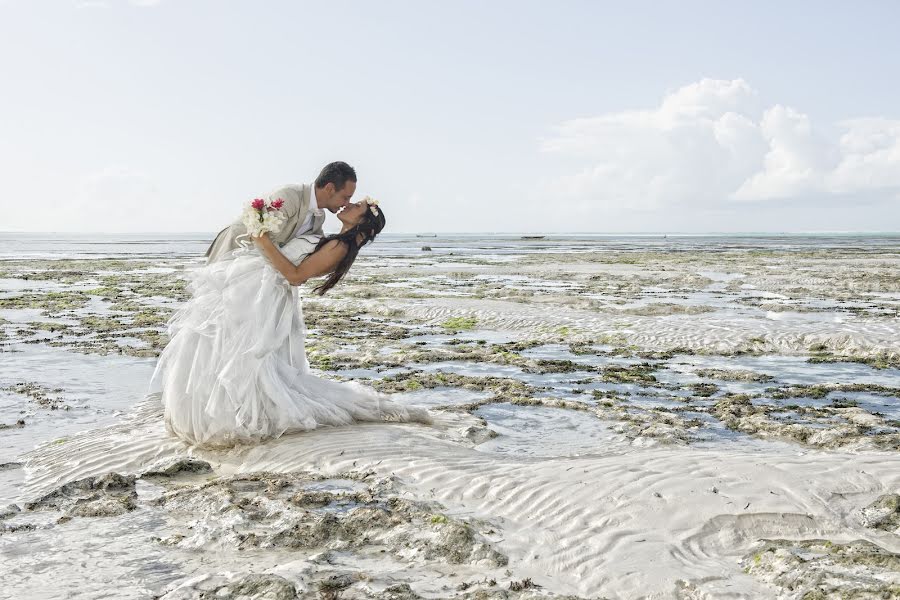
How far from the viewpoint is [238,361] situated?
6562mm

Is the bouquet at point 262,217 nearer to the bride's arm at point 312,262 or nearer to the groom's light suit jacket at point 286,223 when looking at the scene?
the groom's light suit jacket at point 286,223

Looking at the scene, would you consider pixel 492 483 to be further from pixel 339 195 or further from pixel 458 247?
pixel 458 247

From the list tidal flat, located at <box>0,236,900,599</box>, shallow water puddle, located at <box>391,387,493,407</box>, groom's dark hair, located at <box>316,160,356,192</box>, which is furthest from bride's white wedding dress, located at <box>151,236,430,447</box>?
shallow water puddle, located at <box>391,387,493,407</box>

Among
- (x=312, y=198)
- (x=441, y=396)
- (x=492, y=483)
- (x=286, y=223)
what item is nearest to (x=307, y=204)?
(x=312, y=198)

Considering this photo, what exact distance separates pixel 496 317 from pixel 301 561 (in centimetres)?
1351

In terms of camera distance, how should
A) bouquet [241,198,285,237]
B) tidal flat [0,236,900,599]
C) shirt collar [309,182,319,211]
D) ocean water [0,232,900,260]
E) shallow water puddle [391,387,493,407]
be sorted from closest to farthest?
tidal flat [0,236,900,599] < bouquet [241,198,285,237] < shirt collar [309,182,319,211] < shallow water puddle [391,387,493,407] < ocean water [0,232,900,260]

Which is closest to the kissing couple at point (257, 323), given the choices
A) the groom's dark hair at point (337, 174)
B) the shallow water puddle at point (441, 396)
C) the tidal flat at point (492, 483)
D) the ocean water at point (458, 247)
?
the groom's dark hair at point (337, 174)

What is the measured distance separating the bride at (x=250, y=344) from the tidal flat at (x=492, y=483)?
261 millimetres

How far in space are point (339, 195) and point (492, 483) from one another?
117 inches

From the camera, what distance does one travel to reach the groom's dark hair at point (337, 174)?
21.6 ft

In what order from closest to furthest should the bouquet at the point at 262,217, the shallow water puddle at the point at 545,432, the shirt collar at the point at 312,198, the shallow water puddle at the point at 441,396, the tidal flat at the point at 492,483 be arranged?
the tidal flat at the point at 492,483, the bouquet at the point at 262,217, the shirt collar at the point at 312,198, the shallow water puddle at the point at 545,432, the shallow water puddle at the point at 441,396

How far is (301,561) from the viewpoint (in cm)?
437

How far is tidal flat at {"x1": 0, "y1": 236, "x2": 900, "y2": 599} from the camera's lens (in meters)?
4.17

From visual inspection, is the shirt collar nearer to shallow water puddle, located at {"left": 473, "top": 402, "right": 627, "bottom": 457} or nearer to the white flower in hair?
the white flower in hair
